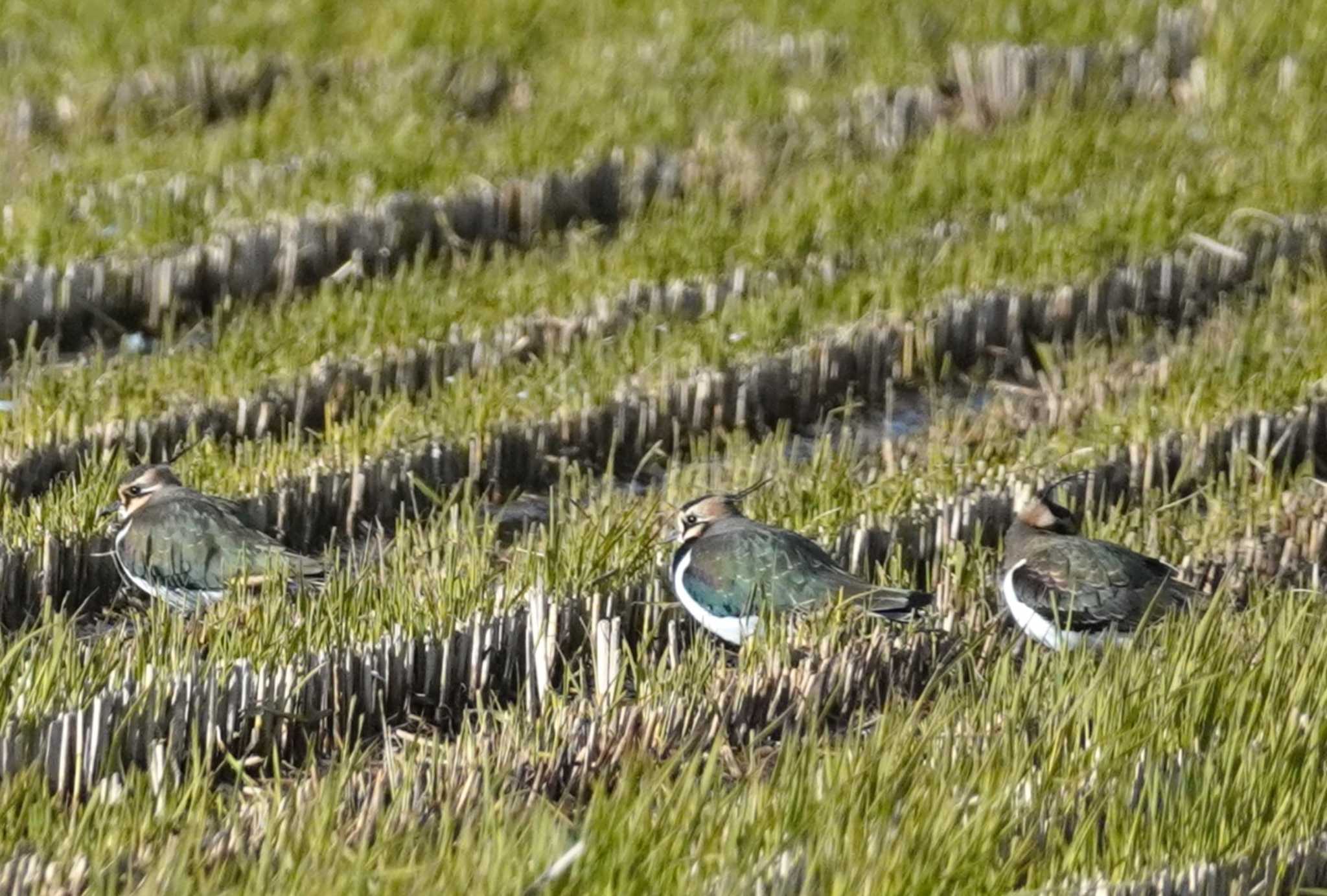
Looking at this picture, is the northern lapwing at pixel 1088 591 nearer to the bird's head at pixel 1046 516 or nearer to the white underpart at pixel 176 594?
the bird's head at pixel 1046 516

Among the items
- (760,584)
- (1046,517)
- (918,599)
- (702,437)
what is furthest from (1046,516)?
(702,437)

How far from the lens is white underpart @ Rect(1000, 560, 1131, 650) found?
5.47 meters

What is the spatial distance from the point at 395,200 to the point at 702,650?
4683 millimetres

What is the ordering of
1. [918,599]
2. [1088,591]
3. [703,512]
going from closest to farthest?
1. [918,599]
2. [1088,591]
3. [703,512]

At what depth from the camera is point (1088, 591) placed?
5582 mm

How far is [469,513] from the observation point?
610 cm

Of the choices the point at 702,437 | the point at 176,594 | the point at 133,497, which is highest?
the point at 133,497

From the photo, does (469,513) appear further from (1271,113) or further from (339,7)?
(339,7)

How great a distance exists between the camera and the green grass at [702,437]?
4.03 meters

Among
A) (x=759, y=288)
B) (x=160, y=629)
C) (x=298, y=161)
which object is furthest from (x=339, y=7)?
(x=160, y=629)

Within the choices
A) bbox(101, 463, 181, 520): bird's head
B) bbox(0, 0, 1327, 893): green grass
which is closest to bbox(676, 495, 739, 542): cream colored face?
bbox(0, 0, 1327, 893): green grass

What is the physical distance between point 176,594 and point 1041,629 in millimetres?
2197

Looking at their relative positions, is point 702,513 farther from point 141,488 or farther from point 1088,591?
point 141,488

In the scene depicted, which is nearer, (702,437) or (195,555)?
(195,555)
